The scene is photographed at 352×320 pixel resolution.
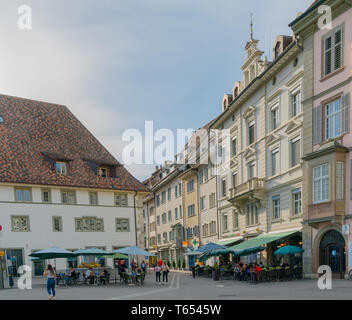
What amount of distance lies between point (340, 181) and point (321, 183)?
126cm

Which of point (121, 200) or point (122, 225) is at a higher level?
point (121, 200)

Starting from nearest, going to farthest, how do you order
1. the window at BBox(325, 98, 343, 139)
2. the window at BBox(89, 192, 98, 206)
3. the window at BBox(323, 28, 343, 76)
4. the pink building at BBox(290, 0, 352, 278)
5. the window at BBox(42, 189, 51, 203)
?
1. the pink building at BBox(290, 0, 352, 278)
2. the window at BBox(325, 98, 343, 139)
3. the window at BBox(323, 28, 343, 76)
4. the window at BBox(42, 189, 51, 203)
5. the window at BBox(89, 192, 98, 206)

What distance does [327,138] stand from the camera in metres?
26.4

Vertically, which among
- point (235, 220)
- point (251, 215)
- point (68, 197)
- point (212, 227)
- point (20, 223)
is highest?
point (68, 197)

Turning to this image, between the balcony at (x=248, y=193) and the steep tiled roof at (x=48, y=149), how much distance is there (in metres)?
13.8

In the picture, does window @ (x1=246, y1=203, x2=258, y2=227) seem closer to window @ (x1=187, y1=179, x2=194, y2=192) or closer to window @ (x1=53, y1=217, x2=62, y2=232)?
window @ (x1=187, y1=179, x2=194, y2=192)

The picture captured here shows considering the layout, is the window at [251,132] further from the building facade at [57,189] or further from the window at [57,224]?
the window at [57,224]

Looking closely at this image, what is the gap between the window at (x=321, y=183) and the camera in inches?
1005

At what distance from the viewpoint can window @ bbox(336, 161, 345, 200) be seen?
81.2 ft

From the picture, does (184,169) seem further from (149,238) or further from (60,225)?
(149,238)

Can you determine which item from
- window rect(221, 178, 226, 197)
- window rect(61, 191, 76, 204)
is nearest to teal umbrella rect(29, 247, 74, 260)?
window rect(61, 191, 76, 204)

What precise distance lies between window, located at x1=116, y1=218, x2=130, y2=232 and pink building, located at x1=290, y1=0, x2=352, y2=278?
25.2 m

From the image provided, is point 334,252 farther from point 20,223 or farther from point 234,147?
point 20,223

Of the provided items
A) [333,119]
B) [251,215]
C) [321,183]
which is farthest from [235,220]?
[333,119]
